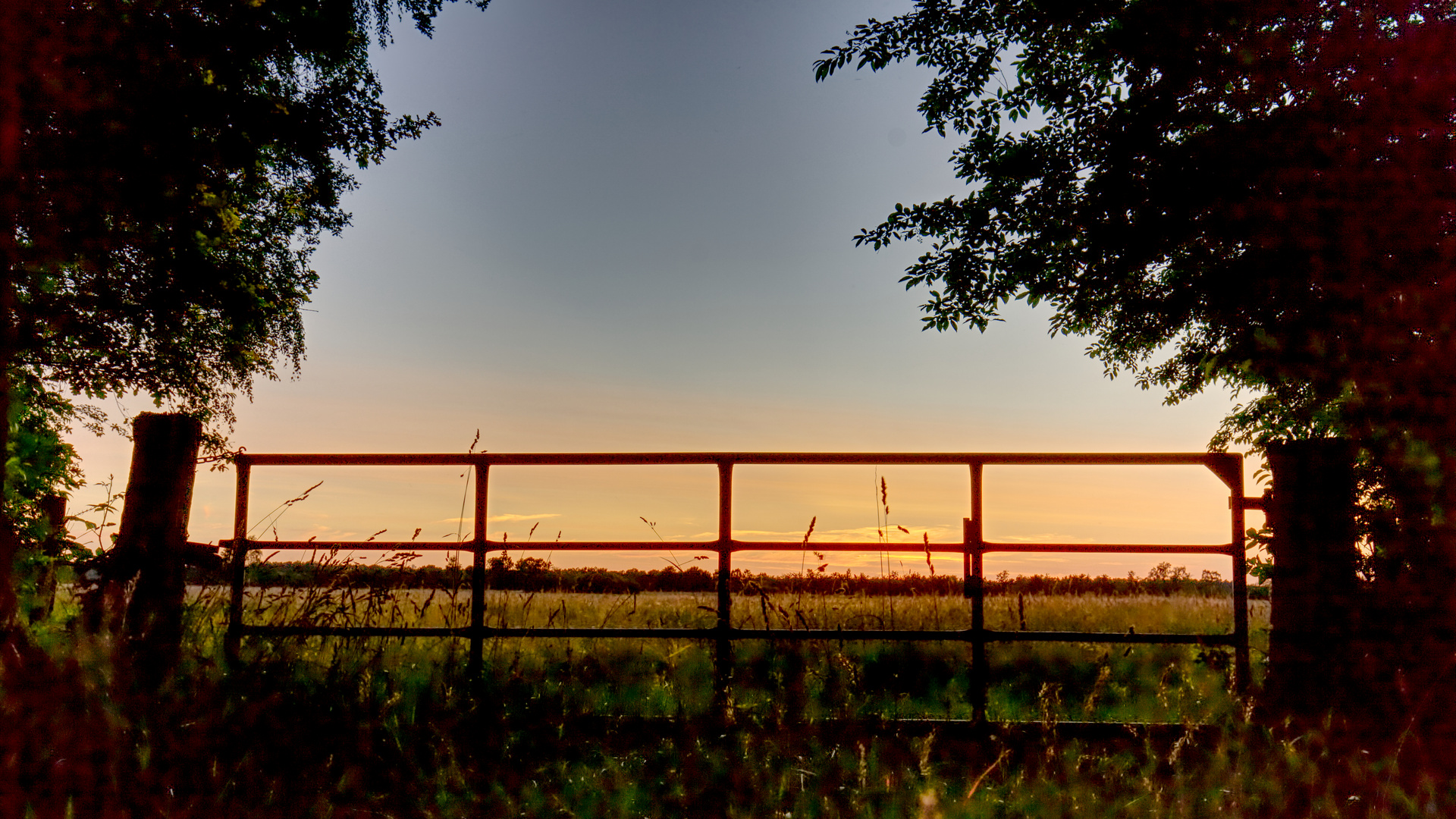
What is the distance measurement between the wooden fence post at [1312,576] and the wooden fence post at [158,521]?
5.47 metres

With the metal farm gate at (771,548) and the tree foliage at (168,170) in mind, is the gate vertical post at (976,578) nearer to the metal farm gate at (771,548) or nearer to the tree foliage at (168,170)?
the metal farm gate at (771,548)

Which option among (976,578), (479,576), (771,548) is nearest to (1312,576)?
(976,578)

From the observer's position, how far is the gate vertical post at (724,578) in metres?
4.52

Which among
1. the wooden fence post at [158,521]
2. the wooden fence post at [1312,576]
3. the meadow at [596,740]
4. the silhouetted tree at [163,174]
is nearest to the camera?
the meadow at [596,740]

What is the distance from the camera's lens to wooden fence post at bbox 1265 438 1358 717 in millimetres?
4352

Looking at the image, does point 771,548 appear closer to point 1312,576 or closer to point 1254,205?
point 1312,576

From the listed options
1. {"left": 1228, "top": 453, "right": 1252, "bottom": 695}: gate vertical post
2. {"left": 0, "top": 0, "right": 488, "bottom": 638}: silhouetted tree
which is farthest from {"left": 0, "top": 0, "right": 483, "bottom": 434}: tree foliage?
{"left": 1228, "top": 453, "right": 1252, "bottom": 695}: gate vertical post

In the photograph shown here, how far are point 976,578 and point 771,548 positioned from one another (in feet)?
3.40

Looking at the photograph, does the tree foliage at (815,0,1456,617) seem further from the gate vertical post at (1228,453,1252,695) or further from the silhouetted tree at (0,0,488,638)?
the silhouetted tree at (0,0,488,638)

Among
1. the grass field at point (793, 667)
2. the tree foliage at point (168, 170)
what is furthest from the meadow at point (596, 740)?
the tree foliage at point (168, 170)

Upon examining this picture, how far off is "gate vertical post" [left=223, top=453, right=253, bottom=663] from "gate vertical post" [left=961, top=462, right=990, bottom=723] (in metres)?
3.77

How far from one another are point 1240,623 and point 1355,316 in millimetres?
2798

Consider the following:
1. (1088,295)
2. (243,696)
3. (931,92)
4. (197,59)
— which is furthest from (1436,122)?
(197,59)

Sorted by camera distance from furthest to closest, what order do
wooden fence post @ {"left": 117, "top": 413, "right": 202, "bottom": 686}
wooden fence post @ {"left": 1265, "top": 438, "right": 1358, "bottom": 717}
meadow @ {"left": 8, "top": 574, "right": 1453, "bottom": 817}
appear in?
wooden fence post @ {"left": 117, "top": 413, "right": 202, "bottom": 686}
wooden fence post @ {"left": 1265, "top": 438, "right": 1358, "bottom": 717}
meadow @ {"left": 8, "top": 574, "right": 1453, "bottom": 817}
